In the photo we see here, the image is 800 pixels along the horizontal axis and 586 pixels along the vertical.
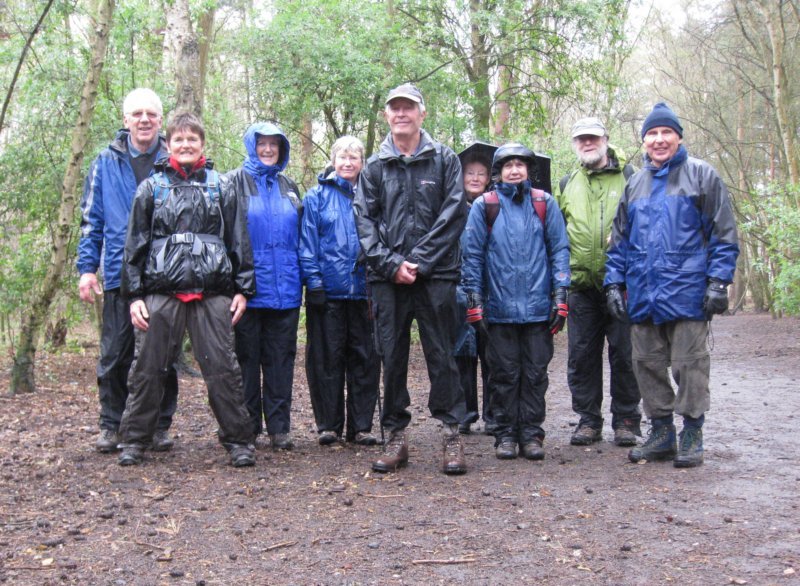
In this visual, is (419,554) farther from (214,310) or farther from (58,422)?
(58,422)

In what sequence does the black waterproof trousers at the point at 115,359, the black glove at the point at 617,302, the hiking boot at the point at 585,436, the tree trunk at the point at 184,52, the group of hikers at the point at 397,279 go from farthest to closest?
the tree trunk at the point at 184,52 < the hiking boot at the point at 585,436 < the black waterproof trousers at the point at 115,359 < the black glove at the point at 617,302 < the group of hikers at the point at 397,279

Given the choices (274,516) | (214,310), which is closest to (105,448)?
(214,310)

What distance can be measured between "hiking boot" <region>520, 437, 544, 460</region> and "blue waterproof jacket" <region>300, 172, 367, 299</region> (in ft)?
5.52

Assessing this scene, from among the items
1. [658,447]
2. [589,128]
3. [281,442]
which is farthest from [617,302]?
[281,442]

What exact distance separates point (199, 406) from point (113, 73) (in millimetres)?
5294

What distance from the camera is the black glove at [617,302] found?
577cm

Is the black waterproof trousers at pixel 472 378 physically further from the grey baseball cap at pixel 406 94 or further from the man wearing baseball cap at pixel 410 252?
the grey baseball cap at pixel 406 94

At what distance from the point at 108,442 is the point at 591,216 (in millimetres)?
4108

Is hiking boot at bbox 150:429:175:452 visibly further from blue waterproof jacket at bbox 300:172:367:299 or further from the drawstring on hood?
the drawstring on hood

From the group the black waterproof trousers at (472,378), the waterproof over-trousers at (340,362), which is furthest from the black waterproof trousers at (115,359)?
the black waterproof trousers at (472,378)

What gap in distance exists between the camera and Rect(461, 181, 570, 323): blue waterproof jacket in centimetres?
585

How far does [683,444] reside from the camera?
5625mm

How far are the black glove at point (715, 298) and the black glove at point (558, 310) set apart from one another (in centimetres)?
95

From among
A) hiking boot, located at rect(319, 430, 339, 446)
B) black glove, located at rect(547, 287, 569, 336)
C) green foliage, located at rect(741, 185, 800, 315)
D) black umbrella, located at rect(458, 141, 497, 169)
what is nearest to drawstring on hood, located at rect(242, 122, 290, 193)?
black umbrella, located at rect(458, 141, 497, 169)
